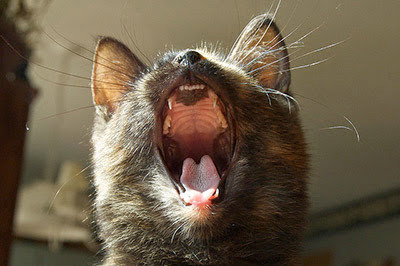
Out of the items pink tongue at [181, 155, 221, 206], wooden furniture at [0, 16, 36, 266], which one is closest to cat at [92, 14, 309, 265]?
pink tongue at [181, 155, 221, 206]

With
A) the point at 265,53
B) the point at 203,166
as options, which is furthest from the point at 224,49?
the point at 203,166

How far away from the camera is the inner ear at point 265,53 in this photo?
1244 mm

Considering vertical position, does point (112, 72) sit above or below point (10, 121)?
above

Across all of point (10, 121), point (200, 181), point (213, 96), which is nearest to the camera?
point (200, 181)

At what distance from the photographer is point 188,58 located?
43.7 inches

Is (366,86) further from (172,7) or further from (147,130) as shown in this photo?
(147,130)

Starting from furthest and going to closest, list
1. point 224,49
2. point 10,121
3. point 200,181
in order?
point 224,49 < point 10,121 < point 200,181

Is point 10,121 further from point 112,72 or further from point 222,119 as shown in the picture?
point 222,119

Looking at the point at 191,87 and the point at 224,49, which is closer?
the point at 191,87

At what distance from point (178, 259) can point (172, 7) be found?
1.09 m

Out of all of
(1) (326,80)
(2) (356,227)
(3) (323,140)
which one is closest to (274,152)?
(1) (326,80)

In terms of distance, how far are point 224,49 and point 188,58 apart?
18.7 inches

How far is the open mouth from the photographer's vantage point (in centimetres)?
113

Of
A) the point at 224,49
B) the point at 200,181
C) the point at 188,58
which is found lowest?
the point at 200,181
